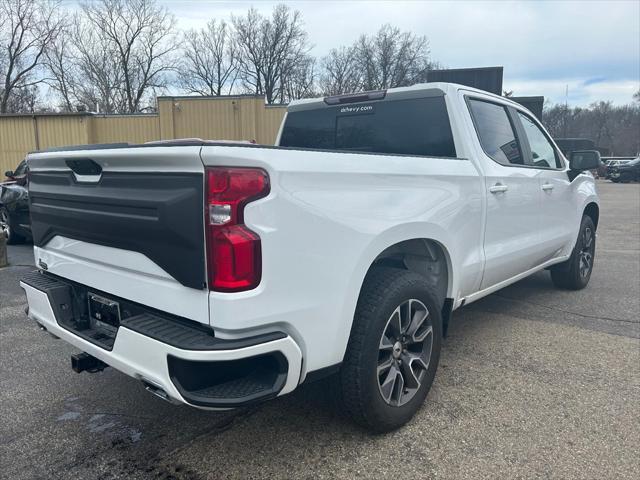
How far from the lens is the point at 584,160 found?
4.95 m

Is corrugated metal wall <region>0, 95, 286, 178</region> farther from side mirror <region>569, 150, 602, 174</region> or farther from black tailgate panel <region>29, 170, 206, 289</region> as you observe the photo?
black tailgate panel <region>29, 170, 206, 289</region>

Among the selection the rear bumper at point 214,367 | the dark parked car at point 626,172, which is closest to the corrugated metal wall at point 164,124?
the rear bumper at point 214,367

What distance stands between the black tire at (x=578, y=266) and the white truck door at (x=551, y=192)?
0.22 meters

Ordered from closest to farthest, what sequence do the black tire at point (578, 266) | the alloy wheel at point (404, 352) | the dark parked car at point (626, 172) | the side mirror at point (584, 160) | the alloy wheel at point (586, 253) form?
the alloy wheel at point (404, 352) → the side mirror at point (584, 160) → the black tire at point (578, 266) → the alloy wheel at point (586, 253) → the dark parked car at point (626, 172)

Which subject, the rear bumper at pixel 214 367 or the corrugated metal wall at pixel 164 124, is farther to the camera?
the corrugated metal wall at pixel 164 124

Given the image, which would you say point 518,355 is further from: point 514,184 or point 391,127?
point 391,127

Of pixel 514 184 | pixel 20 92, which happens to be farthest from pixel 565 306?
pixel 20 92

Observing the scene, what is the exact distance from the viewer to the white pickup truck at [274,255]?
76.2 inches

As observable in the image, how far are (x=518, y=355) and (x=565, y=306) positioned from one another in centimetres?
162

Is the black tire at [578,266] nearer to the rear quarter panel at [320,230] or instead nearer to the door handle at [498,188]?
the door handle at [498,188]

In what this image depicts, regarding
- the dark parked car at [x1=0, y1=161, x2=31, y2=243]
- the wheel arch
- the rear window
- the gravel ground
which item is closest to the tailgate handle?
the gravel ground

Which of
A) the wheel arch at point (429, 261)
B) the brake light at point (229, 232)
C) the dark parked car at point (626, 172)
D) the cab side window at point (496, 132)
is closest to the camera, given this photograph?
the brake light at point (229, 232)

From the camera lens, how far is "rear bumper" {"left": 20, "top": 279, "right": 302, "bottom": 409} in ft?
6.27

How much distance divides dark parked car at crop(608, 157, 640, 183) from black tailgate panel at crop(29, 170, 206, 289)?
117 feet
